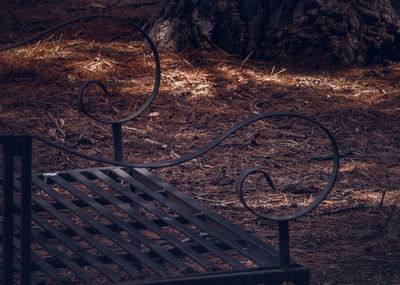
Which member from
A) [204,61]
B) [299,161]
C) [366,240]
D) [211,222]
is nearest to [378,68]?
[204,61]

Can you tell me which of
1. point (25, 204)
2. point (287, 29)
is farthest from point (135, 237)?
point (287, 29)

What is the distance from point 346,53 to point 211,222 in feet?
11.2

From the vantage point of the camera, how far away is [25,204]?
135 cm

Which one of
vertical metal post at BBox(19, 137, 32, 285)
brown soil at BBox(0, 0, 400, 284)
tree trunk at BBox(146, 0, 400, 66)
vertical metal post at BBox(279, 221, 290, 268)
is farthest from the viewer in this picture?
tree trunk at BBox(146, 0, 400, 66)

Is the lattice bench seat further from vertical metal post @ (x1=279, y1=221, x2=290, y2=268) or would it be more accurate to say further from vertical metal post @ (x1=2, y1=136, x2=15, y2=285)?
vertical metal post @ (x1=2, y1=136, x2=15, y2=285)

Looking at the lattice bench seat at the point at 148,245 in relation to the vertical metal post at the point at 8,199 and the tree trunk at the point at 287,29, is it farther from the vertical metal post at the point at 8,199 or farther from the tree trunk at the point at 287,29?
the tree trunk at the point at 287,29

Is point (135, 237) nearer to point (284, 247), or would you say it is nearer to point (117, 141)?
point (284, 247)

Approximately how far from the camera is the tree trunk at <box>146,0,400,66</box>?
4.83 metres

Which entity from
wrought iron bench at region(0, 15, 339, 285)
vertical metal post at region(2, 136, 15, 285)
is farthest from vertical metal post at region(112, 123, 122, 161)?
vertical metal post at region(2, 136, 15, 285)

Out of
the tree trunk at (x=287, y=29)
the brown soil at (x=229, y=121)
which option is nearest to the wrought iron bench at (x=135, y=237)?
the brown soil at (x=229, y=121)

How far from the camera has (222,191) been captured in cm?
304

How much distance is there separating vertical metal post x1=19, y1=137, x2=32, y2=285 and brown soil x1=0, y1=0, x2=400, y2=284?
3.63ft

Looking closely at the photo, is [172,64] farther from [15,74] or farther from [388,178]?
[388,178]

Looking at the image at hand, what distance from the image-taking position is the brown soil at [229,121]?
2.54 metres
